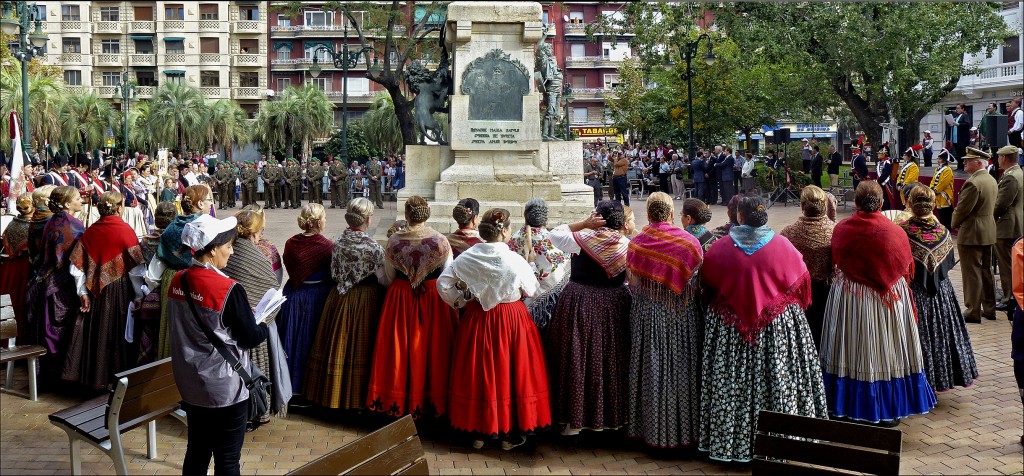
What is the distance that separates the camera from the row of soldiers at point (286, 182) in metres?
30.9

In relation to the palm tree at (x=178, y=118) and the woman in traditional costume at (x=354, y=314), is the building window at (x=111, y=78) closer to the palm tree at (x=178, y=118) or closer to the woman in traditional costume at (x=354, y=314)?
the palm tree at (x=178, y=118)

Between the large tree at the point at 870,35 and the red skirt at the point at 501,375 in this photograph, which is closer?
the red skirt at the point at 501,375

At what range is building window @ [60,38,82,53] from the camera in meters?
63.6

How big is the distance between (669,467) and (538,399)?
93cm

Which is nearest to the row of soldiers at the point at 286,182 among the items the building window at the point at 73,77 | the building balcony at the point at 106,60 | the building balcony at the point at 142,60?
the building balcony at the point at 106,60

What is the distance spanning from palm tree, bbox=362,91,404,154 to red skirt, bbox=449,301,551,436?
156ft

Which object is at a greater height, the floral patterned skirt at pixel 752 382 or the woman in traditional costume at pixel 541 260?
the woman in traditional costume at pixel 541 260

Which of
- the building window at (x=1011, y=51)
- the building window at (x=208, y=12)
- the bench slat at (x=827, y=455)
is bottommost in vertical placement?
the bench slat at (x=827, y=455)

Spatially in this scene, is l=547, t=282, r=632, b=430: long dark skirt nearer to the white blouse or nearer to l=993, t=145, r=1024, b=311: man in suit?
the white blouse

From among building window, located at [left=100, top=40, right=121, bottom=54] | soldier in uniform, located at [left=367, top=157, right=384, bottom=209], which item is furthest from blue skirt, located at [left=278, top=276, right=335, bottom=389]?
building window, located at [left=100, top=40, right=121, bottom=54]

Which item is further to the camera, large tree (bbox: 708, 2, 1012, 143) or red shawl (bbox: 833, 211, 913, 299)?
large tree (bbox: 708, 2, 1012, 143)

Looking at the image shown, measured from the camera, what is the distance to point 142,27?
64938mm

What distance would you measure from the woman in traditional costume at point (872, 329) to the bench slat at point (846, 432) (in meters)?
2.57

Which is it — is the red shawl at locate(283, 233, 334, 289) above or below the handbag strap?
above
